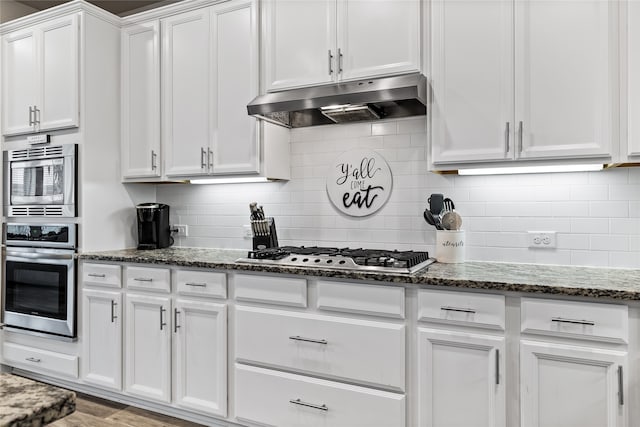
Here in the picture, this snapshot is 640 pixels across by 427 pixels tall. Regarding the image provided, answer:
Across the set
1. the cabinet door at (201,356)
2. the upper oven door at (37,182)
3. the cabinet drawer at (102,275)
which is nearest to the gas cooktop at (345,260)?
the cabinet door at (201,356)

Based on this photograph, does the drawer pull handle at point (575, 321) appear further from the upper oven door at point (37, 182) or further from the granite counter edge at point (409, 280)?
the upper oven door at point (37, 182)

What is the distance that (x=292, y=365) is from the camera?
2242mm

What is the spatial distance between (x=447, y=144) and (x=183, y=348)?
6.04ft

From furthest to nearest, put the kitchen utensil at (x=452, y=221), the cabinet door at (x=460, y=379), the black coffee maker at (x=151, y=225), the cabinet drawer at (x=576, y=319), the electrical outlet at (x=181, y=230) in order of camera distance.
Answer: the electrical outlet at (x=181, y=230)
the black coffee maker at (x=151, y=225)
the kitchen utensil at (x=452, y=221)
the cabinet door at (x=460, y=379)
the cabinet drawer at (x=576, y=319)

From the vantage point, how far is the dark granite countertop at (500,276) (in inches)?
67.4

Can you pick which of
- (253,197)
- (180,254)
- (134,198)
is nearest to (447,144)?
(253,197)

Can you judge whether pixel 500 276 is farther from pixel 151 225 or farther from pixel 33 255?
pixel 33 255

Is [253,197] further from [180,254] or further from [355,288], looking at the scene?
[355,288]

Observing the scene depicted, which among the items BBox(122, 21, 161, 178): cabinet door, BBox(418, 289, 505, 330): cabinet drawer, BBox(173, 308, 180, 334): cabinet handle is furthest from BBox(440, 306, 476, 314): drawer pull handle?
BBox(122, 21, 161, 178): cabinet door

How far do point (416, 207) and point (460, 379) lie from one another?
3.50 feet

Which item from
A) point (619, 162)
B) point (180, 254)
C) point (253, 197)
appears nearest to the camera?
point (619, 162)

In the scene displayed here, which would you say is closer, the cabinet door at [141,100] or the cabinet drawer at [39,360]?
the cabinet drawer at [39,360]

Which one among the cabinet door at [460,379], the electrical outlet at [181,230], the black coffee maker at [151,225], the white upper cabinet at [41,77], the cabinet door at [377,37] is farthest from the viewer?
the electrical outlet at [181,230]

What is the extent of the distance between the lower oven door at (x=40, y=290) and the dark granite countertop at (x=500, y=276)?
61cm
